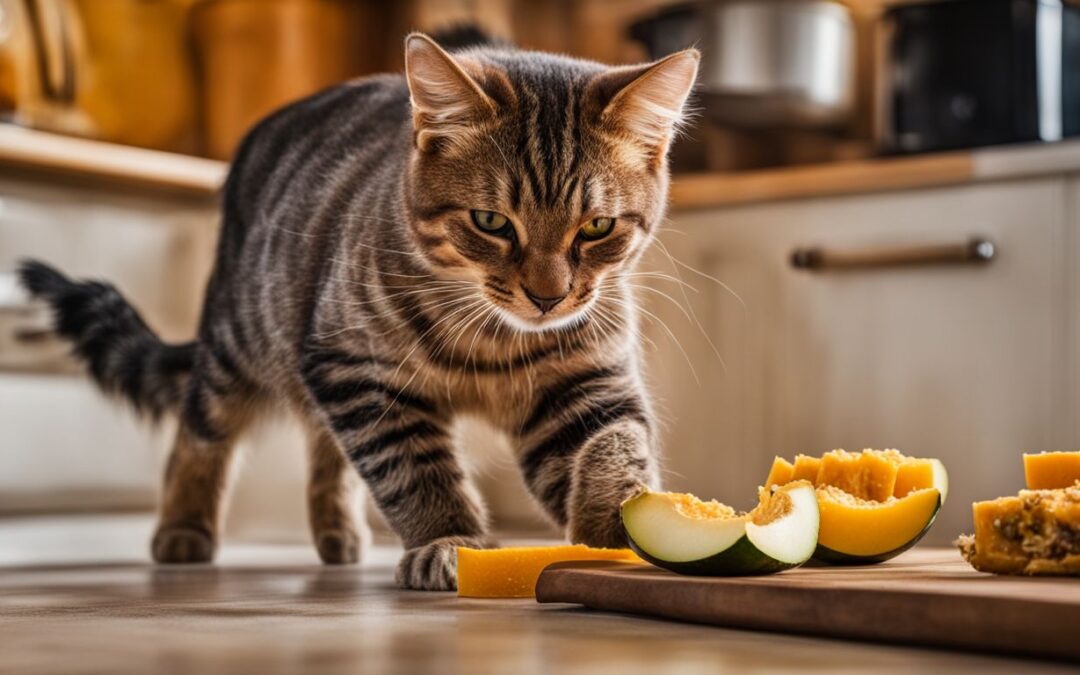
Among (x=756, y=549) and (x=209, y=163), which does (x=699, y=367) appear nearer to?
(x=209, y=163)

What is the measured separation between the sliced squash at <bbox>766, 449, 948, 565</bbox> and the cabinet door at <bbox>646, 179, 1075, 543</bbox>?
107 centimetres

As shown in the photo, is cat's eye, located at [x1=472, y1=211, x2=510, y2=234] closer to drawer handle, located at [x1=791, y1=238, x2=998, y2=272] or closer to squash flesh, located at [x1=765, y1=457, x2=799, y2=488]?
squash flesh, located at [x1=765, y1=457, x2=799, y2=488]

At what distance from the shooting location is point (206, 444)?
2.23m

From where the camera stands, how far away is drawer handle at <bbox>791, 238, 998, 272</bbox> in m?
2.55

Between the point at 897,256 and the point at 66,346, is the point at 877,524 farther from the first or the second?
the point at 66,346

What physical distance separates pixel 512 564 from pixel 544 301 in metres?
0.35

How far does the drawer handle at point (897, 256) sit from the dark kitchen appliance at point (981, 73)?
29cm

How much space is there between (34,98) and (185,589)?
5.70 ft

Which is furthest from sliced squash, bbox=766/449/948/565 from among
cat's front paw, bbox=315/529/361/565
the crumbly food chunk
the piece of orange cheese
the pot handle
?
the pot handle

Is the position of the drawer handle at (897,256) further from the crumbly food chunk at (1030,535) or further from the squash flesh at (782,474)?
the crumbly food chunk at (1030,535)

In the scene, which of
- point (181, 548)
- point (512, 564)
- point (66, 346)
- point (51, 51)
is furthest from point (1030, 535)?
point (51, 51)

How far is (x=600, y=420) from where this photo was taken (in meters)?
1.74

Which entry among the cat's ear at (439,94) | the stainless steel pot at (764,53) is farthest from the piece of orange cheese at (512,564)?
the stainless steel pot at (764,53)

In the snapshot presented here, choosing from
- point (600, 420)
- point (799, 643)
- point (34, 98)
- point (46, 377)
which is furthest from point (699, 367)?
point (799, 643)
